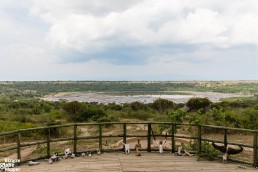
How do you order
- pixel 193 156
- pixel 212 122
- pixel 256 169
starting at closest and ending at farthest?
pixel 256 169 < pixel 193 156 < pixel 212 122

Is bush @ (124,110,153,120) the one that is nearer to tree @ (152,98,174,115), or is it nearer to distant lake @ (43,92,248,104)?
tree @ (152,98,174,115)

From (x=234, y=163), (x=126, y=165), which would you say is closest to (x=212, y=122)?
(x=234, y=163)

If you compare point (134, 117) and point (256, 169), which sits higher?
point (256, 169)

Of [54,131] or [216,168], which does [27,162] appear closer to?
[216,168]

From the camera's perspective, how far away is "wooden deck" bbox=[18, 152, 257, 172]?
314 inches

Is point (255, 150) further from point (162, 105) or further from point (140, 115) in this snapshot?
point (162, 105)

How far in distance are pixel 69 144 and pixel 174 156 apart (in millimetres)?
7384

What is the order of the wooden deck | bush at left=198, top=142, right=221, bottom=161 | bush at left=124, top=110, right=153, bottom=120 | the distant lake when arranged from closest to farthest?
the wooden deck < bush at left=198, top=142, right=221, bottom=161 < bush at left=124, top=110, right=153, bottom=120 < the distant lake

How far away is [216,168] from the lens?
8.05m

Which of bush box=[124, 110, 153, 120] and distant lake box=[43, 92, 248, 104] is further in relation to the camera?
distant lake box=[43, 92, 248, 104]

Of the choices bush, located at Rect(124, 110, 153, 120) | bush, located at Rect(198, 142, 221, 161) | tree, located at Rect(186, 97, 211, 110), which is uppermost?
bush, located at Rect(198, 142, 221, 161)

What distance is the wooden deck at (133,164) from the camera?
7973 millimetres

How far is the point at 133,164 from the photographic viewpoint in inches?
331

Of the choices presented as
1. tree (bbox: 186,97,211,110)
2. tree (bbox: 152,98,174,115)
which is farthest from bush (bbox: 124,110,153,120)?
tree (bbox: 152,98,174,115)
